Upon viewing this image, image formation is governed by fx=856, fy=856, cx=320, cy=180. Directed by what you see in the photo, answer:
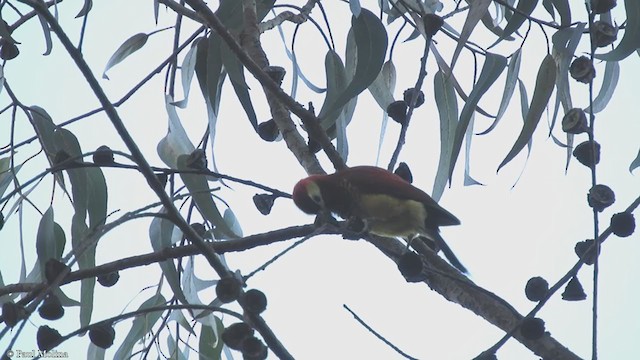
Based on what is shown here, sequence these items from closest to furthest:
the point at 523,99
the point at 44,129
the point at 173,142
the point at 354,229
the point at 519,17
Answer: the point at 354,229, the point at 519,17, the point at 44,129, the point at 173,142, the point at 523,99

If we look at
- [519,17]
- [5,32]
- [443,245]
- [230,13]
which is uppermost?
[5,32]

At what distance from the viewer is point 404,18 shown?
205 cm

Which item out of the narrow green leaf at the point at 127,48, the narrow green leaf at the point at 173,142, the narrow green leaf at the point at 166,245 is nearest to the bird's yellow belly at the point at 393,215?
the narrow green leaf at the point at 166,245

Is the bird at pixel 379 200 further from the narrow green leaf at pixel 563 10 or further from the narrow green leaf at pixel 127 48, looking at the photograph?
the narrow green leaf at pixel 127 48

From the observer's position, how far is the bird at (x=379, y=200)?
168cm

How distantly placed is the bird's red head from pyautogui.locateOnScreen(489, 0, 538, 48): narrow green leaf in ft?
1.69

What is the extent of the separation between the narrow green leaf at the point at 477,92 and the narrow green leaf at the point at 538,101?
86mm

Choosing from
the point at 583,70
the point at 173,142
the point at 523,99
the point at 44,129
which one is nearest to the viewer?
the point at 583,70

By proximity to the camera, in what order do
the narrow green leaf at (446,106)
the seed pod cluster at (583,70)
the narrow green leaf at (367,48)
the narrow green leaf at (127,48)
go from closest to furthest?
the seed pod cluster at (583,70), the narrow green leaf at (367,48), the narrow green leaf at (446,106), the narrow green leaf at (127,48)

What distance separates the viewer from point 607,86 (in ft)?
6.53

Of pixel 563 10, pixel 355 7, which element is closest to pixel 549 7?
pixel 563 10

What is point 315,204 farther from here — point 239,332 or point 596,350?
point 596,350

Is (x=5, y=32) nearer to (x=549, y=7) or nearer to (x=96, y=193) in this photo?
(x=96, y=193)

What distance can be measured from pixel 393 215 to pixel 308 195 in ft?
0.56
